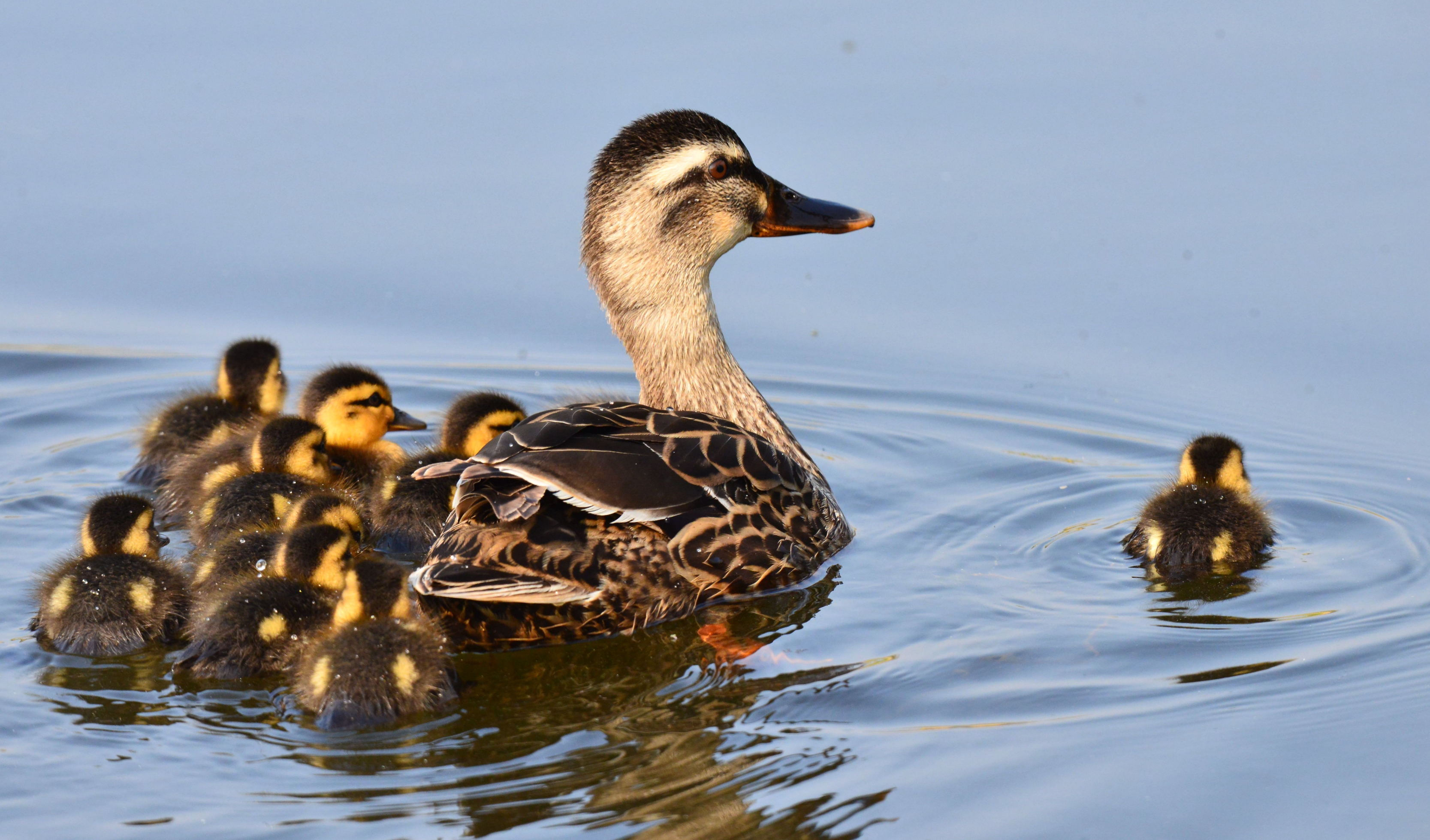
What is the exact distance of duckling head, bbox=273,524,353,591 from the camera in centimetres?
529

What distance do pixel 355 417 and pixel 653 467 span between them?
7.71 ft

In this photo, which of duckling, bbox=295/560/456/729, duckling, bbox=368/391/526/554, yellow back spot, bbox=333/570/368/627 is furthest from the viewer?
duckling, bbox=368/391/526/554

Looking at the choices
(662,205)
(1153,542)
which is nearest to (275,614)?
(662,205)

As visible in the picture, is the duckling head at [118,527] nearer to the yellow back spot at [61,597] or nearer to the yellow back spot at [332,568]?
the yellow back spot at [61,597]

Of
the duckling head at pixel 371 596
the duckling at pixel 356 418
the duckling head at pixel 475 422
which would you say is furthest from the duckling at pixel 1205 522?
the duckling at pixel 356 418

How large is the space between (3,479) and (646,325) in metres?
2.85

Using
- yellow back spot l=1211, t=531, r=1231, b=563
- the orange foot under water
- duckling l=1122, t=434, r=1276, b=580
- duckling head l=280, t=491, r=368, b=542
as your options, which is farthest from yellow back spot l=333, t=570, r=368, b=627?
yellow back spot l=1211, t=531, r=1231, b=563

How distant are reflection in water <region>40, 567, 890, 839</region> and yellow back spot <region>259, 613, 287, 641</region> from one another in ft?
0.43

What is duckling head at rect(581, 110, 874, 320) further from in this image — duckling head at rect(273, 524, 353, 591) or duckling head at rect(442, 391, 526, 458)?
duckling head at rect(273, 524, 353, 591)

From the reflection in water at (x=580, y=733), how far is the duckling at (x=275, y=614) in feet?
0.21

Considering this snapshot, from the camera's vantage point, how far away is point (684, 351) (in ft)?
20.5

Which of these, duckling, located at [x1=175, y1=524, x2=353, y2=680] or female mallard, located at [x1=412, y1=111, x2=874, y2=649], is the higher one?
female mallard, located at [x1=412, y1=111, x2=874, y2=649]

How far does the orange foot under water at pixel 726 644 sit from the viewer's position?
17.0 ft

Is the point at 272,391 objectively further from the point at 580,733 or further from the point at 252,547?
the point at 580,733
